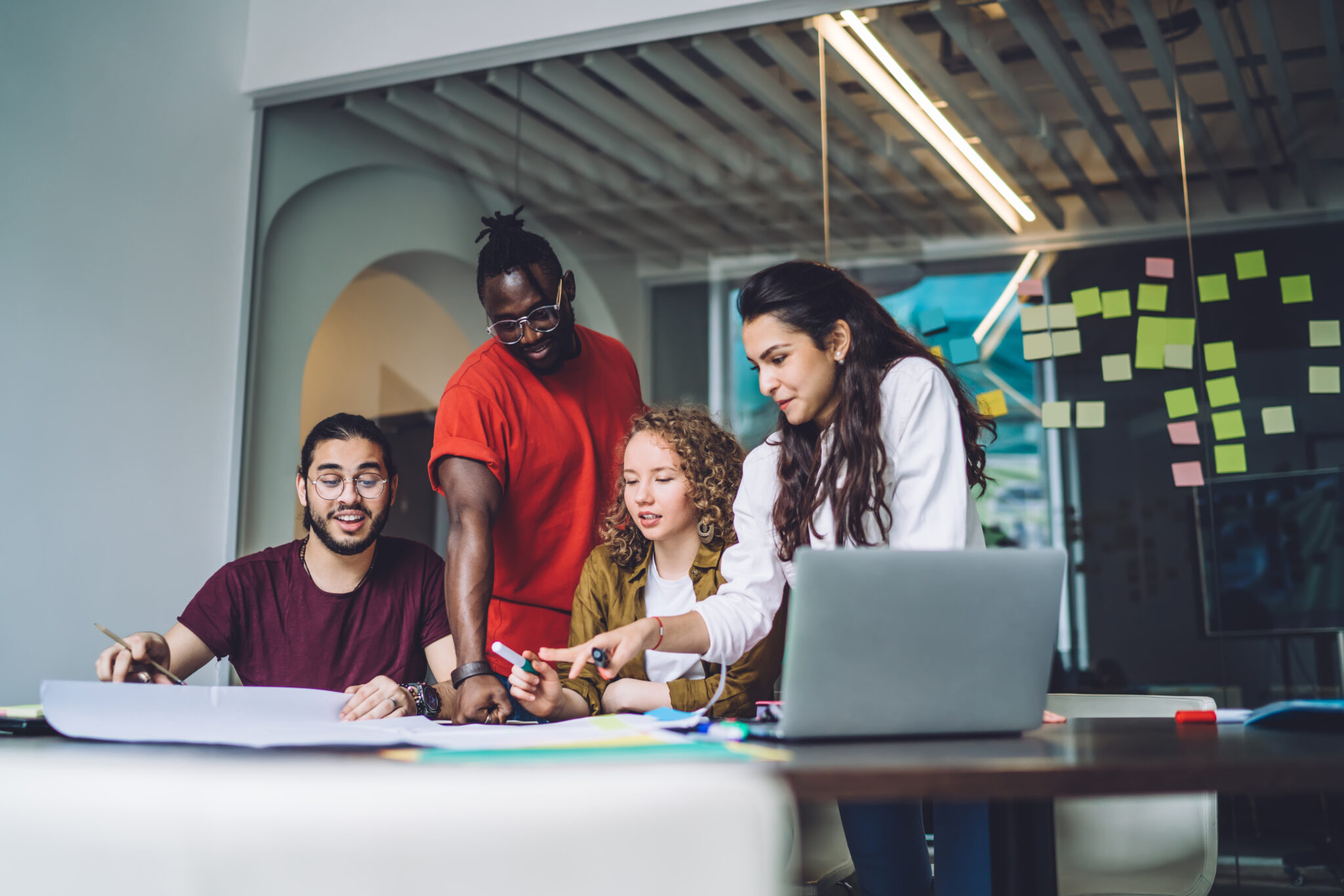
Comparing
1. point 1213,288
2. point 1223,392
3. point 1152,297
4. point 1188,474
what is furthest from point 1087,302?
point 1188,474

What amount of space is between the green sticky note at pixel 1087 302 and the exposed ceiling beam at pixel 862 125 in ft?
1.32

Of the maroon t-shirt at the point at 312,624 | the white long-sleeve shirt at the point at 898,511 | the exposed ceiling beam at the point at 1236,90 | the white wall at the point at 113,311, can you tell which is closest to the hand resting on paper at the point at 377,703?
the white long-sleeve shirt at the point at 898,511

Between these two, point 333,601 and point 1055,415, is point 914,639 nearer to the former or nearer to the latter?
point 333,601

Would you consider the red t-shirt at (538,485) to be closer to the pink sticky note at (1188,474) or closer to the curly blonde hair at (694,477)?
the curly blonde hair at (694,477)

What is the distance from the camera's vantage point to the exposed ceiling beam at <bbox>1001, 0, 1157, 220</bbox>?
9.91 ft

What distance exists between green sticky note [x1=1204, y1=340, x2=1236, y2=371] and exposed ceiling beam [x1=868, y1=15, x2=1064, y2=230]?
592mm

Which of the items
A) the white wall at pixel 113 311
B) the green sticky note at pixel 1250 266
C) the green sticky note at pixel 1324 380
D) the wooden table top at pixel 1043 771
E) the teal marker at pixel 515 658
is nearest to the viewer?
the wooden table top at pixel 1043 771

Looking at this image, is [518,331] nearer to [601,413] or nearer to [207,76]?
[601,413]

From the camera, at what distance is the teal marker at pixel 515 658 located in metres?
1.08

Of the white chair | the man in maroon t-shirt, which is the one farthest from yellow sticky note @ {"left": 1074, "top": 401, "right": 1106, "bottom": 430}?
the man in maroon t-shirt

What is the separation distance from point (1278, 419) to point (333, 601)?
2.55 meters

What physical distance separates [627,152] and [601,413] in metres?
1.50

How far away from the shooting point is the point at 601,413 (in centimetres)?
229

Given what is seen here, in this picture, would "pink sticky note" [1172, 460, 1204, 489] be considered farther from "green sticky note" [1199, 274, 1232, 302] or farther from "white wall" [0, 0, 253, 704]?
"white wall" [0, 0, 253, 704]
